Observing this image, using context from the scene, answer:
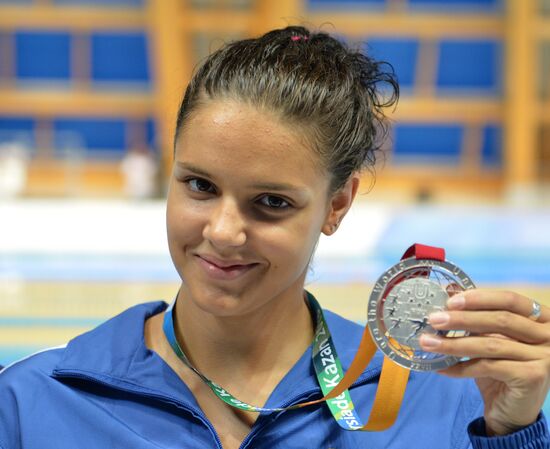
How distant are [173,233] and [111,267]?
6192 mm

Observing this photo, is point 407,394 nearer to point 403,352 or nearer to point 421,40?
point 403,352

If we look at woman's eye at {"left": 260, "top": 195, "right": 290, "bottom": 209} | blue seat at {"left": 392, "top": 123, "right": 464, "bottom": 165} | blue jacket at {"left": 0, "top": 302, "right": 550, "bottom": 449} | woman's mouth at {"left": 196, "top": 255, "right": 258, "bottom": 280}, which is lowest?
blue jacket at {"left": 0, "top": 302, "right": 550, "bottom": 449}

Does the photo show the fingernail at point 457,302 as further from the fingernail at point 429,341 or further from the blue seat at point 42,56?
the blue seat at point 42,56

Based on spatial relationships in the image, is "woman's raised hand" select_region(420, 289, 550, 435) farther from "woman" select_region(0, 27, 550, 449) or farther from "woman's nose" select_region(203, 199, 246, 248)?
"woman's nose" select_region(203, 199, 246, 248)

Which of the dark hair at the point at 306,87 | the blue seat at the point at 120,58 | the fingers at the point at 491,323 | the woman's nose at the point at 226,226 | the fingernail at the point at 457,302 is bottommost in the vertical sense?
the fingers at the point at 491,323

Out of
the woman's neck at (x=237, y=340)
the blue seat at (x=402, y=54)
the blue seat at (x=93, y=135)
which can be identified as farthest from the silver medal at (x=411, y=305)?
the blue seat at (x=93, y=135)

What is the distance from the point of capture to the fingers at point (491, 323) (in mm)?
1293

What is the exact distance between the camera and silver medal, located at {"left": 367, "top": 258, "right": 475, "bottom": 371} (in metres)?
1.36

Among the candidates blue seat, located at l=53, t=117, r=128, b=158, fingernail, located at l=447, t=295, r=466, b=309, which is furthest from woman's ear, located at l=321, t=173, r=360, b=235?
blue seat, located at l=53, t=117, r=128, b=158

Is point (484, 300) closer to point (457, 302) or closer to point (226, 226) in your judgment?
point (457, 302)

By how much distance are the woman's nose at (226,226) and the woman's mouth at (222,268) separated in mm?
38

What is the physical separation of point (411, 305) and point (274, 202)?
1.03ft

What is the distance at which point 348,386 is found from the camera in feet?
5.16

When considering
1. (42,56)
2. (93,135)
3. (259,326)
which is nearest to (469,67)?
(93,135)
